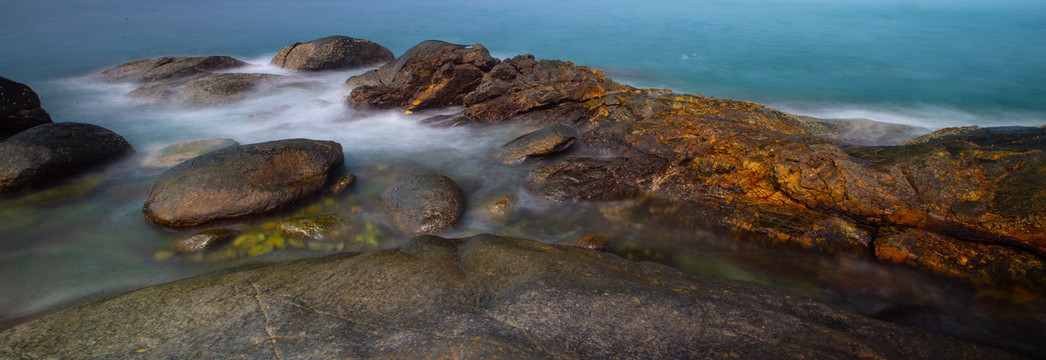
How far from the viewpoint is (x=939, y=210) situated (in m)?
5.36

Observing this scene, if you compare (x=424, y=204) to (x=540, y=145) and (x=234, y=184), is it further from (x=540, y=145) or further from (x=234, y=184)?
(x=234, y=184)

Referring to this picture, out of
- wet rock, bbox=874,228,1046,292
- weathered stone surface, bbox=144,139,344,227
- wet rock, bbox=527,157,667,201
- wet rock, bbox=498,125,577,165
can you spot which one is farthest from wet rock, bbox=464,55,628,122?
wet rock, bbox=874,228,1046,292

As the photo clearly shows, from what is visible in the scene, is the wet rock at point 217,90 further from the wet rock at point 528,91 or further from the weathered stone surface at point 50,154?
the wet rock at point 528,91

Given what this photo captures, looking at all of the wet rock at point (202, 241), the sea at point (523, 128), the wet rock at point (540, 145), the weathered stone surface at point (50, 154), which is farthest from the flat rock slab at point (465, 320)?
the weathered stone surface at point (50, 154)

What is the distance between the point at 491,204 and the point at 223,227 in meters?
3.65

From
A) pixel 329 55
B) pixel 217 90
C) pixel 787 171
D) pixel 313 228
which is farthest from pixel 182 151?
pixel 787 171

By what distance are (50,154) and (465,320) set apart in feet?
26.5

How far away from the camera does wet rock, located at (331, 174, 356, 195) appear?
23.8 ft

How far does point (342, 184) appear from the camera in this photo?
7344mm

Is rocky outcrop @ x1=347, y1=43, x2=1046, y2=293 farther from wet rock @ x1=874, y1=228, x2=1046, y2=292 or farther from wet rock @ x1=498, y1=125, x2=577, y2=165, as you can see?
wet rock @ x1=498, y1=125, x2=577, y2=165

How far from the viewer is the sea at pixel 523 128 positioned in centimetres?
514

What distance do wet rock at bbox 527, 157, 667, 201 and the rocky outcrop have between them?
17 mm

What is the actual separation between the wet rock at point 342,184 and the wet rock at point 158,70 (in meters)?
10.8

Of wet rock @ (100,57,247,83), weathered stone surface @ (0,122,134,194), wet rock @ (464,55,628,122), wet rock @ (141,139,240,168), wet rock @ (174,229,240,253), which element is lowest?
wet rock @ (174,229,240,253)
